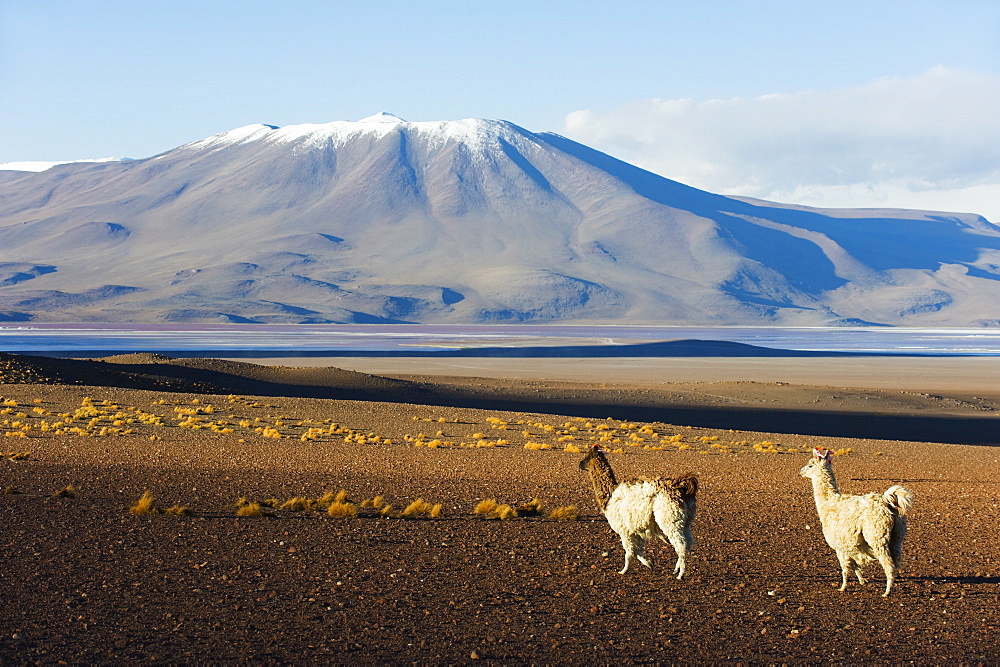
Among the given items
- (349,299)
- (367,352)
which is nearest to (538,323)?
(349,299)

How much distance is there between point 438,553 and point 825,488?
3572 millimetres

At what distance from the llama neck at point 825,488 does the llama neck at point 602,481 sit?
69.6 inches

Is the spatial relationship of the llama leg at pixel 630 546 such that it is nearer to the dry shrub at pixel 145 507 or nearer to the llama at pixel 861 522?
the llama at pixel 861 522

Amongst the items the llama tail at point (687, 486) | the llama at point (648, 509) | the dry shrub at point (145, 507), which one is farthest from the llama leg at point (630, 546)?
the dry shrub at point (145, 507)

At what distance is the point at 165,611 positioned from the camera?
818cm

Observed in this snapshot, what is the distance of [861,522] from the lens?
8.68 meters

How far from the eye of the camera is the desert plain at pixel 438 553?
25.2 ft

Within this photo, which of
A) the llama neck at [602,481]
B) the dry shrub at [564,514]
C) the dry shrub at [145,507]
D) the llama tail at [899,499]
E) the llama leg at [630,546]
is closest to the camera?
the llama tail at [899,499]

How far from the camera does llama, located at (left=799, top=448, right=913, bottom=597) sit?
28.0ft

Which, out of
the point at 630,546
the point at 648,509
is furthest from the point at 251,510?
the point at 648,509

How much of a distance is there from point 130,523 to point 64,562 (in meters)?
1.80

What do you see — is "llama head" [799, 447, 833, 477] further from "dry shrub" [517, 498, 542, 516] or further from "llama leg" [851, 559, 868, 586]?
"dry shrub" [517, 498, 542, 516]

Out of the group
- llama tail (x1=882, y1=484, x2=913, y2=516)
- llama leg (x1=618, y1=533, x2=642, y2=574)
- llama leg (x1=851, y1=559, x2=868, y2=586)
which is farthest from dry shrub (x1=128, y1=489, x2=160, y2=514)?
llama tail (x1=882, y1=484, x2=913, y2=516)

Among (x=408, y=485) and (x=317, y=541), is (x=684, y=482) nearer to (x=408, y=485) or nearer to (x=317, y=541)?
(x=317, y=541)
